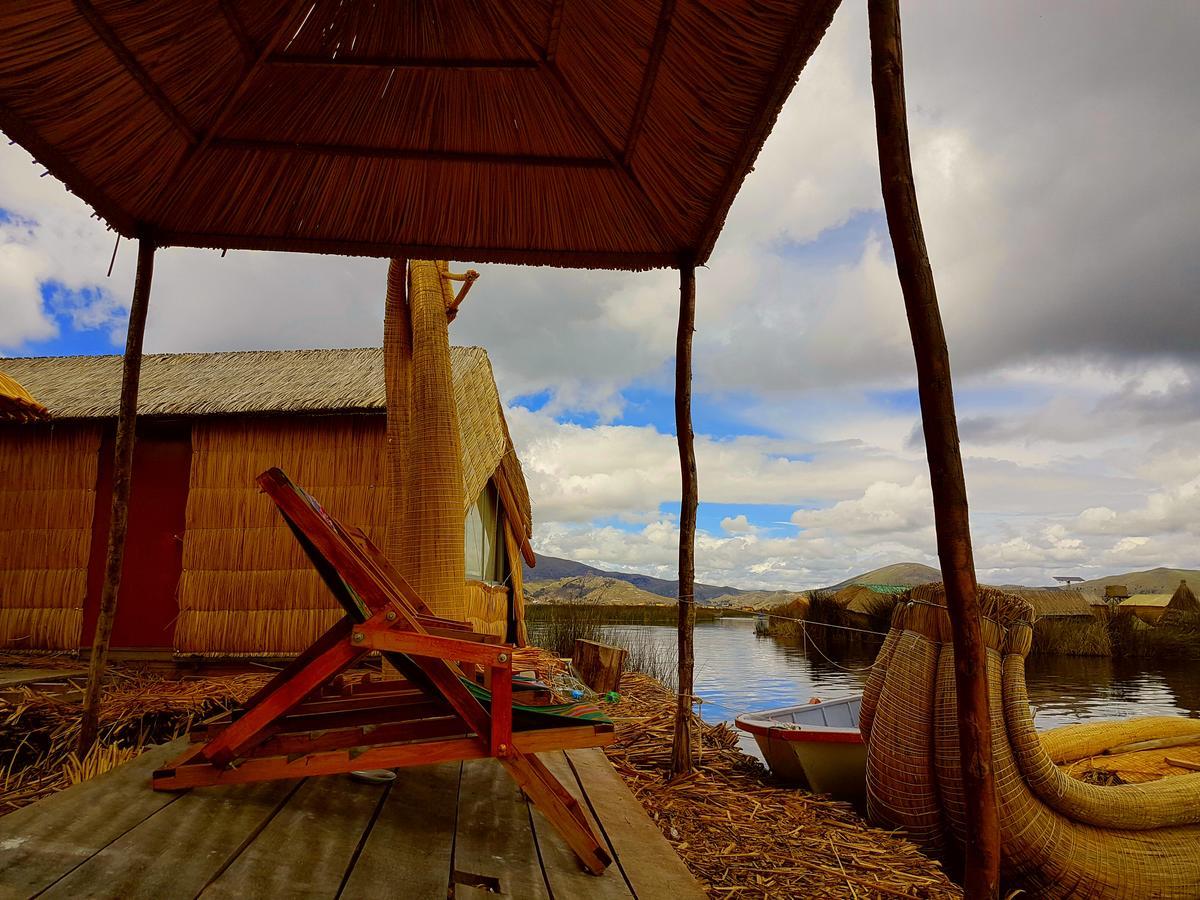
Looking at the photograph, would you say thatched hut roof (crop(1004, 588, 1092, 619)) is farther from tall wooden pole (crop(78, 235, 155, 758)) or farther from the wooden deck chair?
tall wooden pole (crop(78, 235, 155, 758))

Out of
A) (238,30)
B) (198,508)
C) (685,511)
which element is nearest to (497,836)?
(685,511)

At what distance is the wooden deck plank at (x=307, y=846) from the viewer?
1816 mm

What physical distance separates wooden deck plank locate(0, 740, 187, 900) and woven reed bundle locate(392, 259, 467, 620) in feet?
6.70

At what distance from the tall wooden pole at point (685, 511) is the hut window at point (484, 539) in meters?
4.81

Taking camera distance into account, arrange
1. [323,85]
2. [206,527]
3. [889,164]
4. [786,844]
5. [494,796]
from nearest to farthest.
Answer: [889,164]
[494,796]
[786,844]
[323,85]
[206,527]

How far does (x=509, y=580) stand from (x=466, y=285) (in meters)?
6.63

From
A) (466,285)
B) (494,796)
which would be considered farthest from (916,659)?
(466,285)

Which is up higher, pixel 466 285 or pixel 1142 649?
pixel 466 285

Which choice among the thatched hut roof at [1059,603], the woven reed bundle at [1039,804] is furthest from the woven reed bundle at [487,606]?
the thatched hut roof at [1059,603]

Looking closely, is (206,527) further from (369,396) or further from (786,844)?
(786,844)

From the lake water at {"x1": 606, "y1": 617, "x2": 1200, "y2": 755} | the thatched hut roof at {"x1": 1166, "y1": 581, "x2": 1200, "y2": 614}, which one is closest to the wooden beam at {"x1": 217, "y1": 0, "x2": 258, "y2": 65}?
the lake water at {"x1": 606, "y1": 617, "x2": 1200, "y2": 755}

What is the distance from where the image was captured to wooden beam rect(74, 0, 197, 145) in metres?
2.70

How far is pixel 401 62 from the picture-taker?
11.1 feet

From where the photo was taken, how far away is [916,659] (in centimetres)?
396
